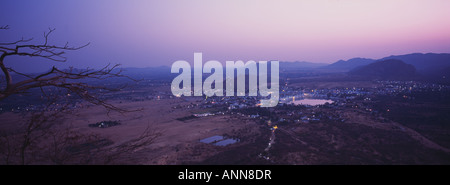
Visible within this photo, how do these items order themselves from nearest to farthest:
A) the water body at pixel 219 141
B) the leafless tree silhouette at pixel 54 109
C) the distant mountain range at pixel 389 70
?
the leafless tree silhouette at pixel 54 109 → the water body at pixel 219 141 → the distant mountain range at pixel 389 70

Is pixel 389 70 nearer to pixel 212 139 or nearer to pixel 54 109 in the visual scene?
pixel 212 139

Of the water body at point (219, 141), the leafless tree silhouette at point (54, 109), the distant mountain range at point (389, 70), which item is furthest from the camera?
the distant mountain range at point (389, 70)

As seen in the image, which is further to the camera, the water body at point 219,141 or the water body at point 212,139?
the water body at point 212,139

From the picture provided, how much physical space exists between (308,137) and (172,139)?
10.2m

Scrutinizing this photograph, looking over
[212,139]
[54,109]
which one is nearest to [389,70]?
[212,139]

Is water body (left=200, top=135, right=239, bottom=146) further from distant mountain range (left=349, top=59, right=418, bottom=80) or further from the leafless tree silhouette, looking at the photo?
distant mountain range (left=349, top=59, right=418, bottom=80)

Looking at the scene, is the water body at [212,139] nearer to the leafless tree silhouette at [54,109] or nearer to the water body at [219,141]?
the water body at [219,141]

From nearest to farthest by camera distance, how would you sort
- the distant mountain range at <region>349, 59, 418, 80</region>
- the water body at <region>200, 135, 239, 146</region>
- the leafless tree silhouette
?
the leafless tree silhouette → the water body at <region>200, 135, 239, 146</region> → the distant mountain range at <region>349, 59, 418, 80</region>

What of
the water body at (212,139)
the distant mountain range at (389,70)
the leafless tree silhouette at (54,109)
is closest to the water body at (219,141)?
the water body at (212,139)

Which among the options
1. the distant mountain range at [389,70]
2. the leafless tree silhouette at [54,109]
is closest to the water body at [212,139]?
the leafless tree silhouette at [54,109]

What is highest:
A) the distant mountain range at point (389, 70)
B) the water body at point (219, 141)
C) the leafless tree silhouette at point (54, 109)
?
the distant mountain range at point (389, 70)

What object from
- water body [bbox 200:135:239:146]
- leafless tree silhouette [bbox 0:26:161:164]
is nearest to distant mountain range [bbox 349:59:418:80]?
water body [bbox 200:135:239:146]

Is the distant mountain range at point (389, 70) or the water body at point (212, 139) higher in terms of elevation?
the distant mountain range at point (389, 70)
